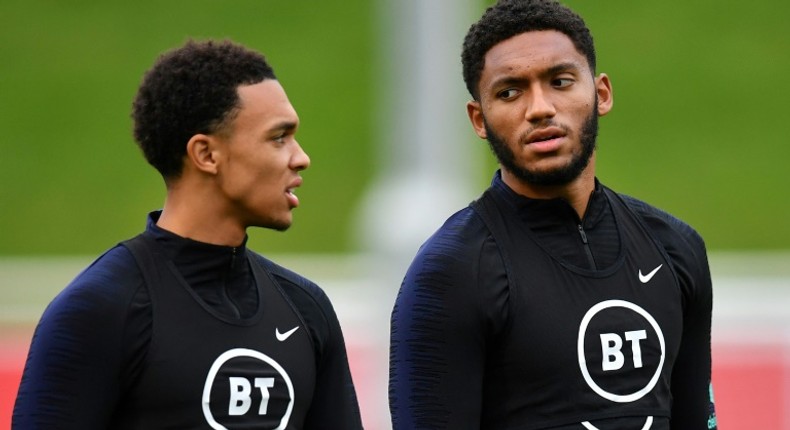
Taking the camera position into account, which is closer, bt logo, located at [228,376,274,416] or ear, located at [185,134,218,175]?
bt logo, located at [228,376,274,416]

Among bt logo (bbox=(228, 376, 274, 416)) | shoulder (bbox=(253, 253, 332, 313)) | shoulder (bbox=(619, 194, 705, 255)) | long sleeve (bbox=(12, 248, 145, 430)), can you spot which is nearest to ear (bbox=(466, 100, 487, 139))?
shoulder (bbox=(619, 194, 705, 255))

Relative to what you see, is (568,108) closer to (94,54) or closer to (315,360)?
(315,360)

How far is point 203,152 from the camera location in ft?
11.4

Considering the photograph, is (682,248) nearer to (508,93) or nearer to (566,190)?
(566,190)

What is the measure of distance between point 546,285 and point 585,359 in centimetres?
18

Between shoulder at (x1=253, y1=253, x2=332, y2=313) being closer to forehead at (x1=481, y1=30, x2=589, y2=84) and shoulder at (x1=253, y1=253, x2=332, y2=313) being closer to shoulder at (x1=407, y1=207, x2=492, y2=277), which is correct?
shoulder at (x1=407, y1=207, x2=492, y2=277)

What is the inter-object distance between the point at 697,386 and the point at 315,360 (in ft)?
3.00

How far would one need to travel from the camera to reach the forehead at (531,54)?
3531 millimetres

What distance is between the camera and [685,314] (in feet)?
12.0

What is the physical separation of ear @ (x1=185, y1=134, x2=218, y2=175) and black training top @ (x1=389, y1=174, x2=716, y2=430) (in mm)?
500

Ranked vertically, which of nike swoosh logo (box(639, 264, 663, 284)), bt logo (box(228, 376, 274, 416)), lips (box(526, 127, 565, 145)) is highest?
lips (box(526, 127, 565, 145))

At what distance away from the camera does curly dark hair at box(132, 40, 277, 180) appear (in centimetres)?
348

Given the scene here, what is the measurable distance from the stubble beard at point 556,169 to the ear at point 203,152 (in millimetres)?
624

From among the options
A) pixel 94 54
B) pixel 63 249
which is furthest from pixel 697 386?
pixel 94 54
